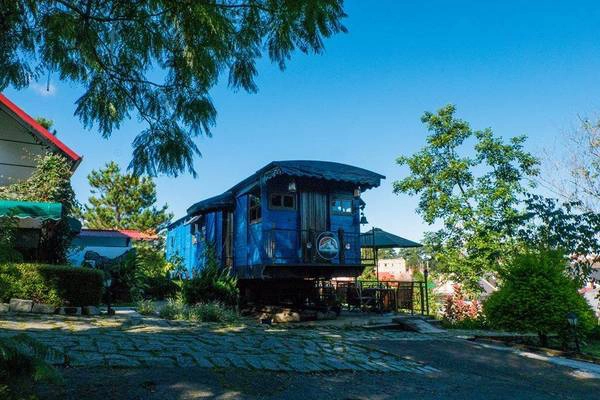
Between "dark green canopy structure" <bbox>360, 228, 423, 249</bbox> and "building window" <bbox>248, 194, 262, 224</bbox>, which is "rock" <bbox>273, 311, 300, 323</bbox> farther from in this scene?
"dark green canopy structure" <bbox>360, 228, 423, 249</bbox>

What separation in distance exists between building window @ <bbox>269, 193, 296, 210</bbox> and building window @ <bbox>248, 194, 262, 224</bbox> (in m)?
0.70

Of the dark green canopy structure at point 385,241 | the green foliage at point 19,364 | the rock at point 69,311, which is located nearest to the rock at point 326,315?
the dark green canopy structure at point 385,241

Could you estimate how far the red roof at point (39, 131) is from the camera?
12641 millimetres

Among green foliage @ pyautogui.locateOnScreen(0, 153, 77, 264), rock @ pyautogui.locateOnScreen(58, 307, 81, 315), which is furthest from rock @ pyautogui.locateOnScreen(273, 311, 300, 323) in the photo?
green foliage @ pyautogui.locateOnScreen(0, 153, 77, 264)

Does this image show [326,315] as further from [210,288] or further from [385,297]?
[210,288]

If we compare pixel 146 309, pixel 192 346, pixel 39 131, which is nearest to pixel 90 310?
pixel 146 309

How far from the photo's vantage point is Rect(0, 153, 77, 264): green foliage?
1142cm

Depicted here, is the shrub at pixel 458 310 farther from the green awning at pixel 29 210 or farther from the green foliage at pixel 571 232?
the green awning at pixel 29 210

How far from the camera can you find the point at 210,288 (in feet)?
41.5

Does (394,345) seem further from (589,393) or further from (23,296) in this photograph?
(23,296)

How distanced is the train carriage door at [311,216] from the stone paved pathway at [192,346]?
13.7ft

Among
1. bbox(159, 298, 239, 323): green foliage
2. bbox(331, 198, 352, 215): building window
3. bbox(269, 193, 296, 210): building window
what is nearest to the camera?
bbox(159, 298, 239, 323): green foliage

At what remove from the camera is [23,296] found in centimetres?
898

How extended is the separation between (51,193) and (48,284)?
3.66m
